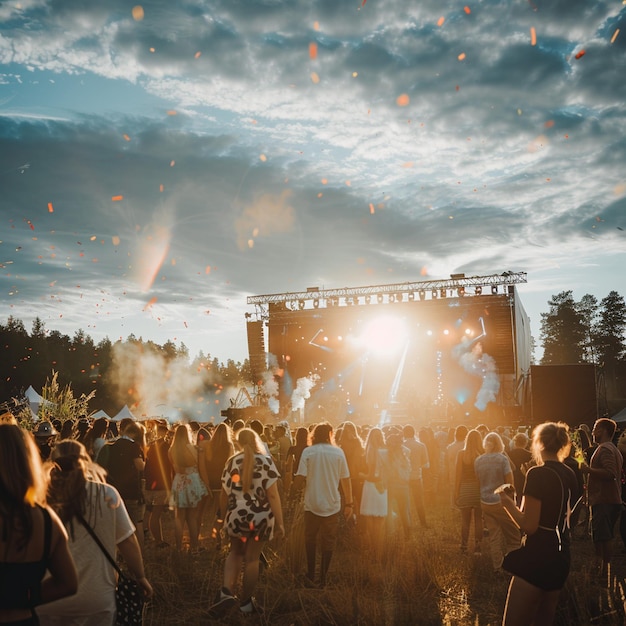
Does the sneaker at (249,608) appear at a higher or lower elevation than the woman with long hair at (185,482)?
lower

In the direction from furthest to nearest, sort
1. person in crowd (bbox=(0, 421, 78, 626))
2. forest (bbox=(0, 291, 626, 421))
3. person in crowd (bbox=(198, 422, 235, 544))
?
forest (bbox=(0, 291, 626, 421)), person in crowd (bbox=(198, 422, 235, 544)), person in crowd (bbox=(0, 421, 78, 626))

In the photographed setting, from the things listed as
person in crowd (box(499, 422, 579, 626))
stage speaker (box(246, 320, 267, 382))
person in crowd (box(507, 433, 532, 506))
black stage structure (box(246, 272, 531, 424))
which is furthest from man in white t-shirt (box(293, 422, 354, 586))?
stage speaker (box(246, 320, 267, 382))

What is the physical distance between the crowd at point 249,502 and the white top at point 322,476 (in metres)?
0.01

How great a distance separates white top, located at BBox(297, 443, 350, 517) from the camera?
6.85m

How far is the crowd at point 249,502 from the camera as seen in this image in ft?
8.04

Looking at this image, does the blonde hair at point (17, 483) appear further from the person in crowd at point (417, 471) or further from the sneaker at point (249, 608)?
the person in crowd at point (417, 471)

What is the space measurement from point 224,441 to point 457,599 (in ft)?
11.2

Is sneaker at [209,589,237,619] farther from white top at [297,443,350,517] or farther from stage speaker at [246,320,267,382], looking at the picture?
stage speaker at [246,320,267,382]

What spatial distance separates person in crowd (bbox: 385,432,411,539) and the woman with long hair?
103 inches

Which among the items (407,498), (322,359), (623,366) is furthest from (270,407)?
(623,366)

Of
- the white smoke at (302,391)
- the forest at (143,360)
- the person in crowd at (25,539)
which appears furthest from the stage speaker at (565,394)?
the forest at (143,360)

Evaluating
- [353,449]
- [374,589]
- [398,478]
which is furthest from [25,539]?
[398,478]

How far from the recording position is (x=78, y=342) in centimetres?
9275

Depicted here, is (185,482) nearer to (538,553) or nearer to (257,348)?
(538,553)
